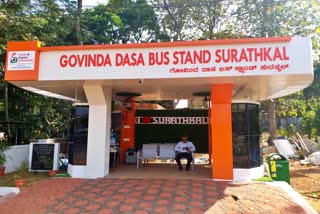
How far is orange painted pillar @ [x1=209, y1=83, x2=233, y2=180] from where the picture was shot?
320 inches

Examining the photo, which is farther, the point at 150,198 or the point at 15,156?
the point at 15,156

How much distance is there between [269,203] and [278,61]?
3.29 metres

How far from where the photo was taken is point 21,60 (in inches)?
306

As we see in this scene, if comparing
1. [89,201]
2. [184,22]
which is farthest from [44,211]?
[184,22]

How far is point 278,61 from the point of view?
23.1 ft

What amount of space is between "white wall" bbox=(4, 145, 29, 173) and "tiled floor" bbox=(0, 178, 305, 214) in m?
3.59

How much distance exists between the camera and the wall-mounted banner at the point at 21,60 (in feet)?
25.3

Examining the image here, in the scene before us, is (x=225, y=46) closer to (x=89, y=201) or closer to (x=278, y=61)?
(x=278, y=61)

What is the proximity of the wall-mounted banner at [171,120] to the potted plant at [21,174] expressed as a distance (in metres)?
4.96

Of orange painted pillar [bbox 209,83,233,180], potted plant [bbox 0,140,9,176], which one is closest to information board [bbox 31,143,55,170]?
potted plant [bbox 0,140,9,176]

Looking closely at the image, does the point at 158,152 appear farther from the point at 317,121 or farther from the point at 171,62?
the point at 317,121

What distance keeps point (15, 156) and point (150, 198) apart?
7.01 meters

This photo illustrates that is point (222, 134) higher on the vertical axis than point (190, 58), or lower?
lower

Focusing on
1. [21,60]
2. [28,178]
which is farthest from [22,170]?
[21,60]
